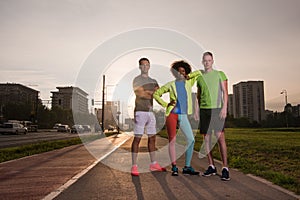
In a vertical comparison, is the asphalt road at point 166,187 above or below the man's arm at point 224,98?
below

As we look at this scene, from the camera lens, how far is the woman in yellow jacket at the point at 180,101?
6430 mm

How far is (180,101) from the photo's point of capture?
647 centimetres

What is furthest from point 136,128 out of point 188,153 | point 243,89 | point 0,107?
point 243,89

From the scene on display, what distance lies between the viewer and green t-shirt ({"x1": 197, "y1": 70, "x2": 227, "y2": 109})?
20.5 feet

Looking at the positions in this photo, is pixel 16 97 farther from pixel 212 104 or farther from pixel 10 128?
pixel 212 104

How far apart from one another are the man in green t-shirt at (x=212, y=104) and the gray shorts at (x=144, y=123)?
1009 mm

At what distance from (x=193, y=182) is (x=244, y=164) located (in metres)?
2.75

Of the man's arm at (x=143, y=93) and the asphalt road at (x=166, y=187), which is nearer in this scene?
the asphalt road at (x=166, y=187)

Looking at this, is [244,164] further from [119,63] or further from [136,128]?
[119,63]

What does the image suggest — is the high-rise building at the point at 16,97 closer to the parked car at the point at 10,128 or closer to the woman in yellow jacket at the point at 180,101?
the parked car at the point at 10,128

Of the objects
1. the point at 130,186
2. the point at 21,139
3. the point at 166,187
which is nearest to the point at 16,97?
the point at 21,139

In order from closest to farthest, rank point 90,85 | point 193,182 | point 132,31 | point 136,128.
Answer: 1. point 193,182
2. point 136,128
3. point 132,31
4. point 90,85

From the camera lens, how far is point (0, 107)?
3880 inches

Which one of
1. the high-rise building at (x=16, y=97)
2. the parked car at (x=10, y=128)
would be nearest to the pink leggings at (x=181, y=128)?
the parked car at (x=10, y=128)
